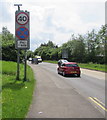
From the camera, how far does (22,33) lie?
1398 cm

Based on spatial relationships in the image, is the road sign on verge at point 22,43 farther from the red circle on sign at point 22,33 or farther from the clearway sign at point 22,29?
the red circle on sign at point 22,33

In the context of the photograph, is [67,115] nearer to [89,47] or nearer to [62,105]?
[62,105]

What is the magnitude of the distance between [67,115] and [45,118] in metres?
0.74

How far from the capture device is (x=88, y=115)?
19.5 feet

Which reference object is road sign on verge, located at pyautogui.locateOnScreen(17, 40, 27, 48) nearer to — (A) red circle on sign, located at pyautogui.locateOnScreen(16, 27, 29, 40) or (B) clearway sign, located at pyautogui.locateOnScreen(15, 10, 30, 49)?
(B) clearway sign, located at pyautogui.locateOnScreen(15, 10, 30, 49)

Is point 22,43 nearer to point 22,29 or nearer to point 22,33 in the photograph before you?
point 22,33

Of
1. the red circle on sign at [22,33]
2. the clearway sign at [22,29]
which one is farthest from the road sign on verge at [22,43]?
the red circle on sign at [22,33]

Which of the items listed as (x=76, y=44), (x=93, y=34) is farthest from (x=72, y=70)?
(x=93, y=34)

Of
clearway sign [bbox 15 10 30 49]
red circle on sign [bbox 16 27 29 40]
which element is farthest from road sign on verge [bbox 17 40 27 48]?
red circle on sign [bbox 16 27 29 40]

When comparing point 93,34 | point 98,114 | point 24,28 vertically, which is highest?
point 93,34

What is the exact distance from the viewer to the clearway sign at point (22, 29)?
538 inches

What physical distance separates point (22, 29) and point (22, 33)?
29cm

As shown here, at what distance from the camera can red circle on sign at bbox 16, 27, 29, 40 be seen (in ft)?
45.6

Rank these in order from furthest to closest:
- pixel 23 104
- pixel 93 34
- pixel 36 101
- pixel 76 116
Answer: pixel 93 34
pixel 36 101
pixel 23 104
pixel 76 116
